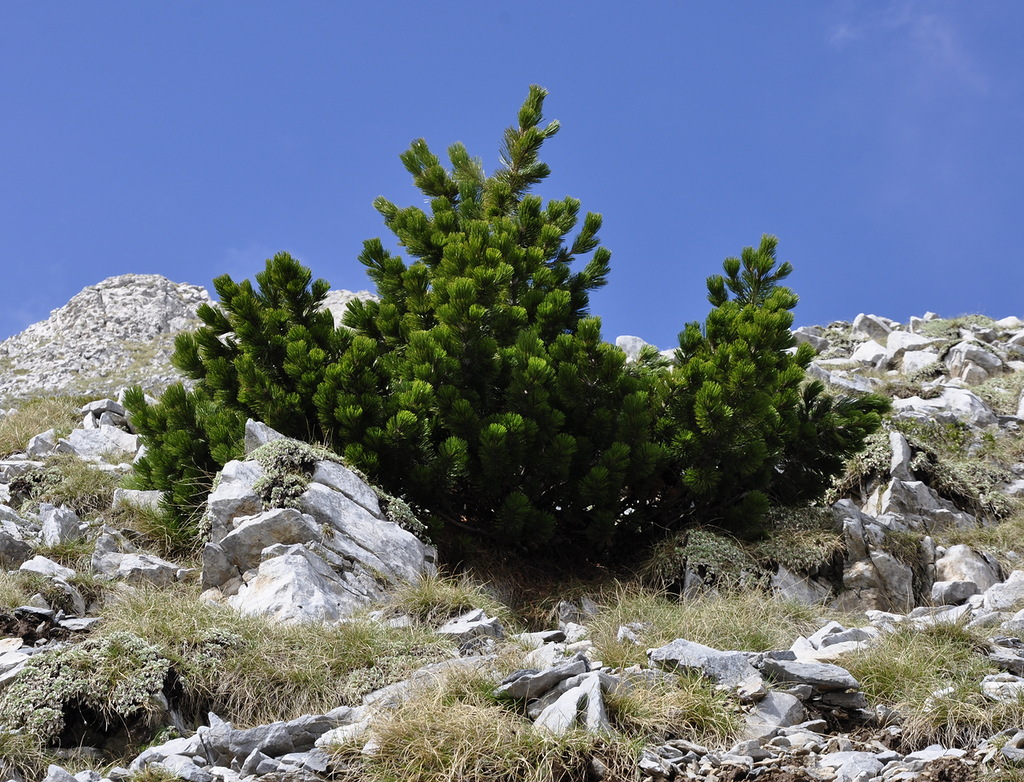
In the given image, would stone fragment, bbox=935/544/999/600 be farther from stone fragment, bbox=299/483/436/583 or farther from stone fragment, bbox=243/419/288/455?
stone fragment, bbox=243/419/288/455

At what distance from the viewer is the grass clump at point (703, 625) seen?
5859mm

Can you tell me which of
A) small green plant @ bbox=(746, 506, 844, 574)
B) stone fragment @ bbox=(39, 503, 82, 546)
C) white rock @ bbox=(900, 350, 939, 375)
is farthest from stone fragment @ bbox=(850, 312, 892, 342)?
stone fragment @ bbox=(39, 503, 82, 546)

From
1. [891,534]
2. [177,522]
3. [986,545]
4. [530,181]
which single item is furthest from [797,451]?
[177,522]

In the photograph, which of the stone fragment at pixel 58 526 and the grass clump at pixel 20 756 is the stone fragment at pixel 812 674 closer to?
the grass clump at pixel 20 756

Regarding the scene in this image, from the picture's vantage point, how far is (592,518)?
9.39 metres

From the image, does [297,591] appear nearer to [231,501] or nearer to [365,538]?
[365,538]

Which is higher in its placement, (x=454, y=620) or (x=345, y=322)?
(x=345, y=322)

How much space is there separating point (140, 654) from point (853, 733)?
13.2 feet

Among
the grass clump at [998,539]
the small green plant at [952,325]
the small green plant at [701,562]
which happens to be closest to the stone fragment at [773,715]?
the small green plant at [701,562]

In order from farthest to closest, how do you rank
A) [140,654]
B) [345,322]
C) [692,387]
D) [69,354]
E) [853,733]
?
[69,354] → [345,322] → [692,387] → [140,654] → [853,733]

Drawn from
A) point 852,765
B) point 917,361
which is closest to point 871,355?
point 917,361

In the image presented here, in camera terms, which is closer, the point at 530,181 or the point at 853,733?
the point at 853,733

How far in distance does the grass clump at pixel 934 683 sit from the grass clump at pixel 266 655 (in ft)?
8.58

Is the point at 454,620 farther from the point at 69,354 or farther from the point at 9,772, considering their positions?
the point at 69,354
